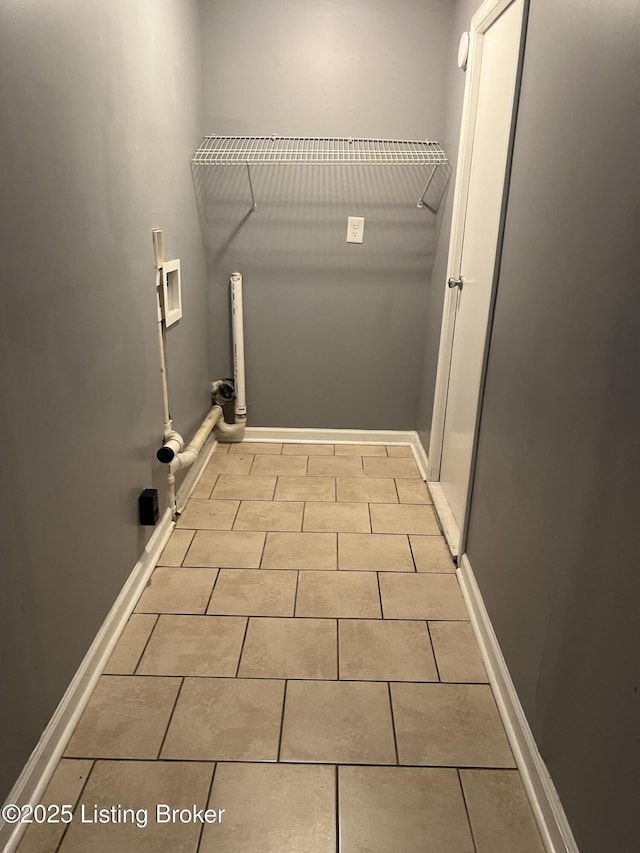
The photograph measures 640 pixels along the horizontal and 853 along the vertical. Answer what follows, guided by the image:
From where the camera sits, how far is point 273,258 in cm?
332

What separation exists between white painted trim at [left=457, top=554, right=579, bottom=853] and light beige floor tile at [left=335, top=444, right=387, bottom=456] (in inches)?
55.6

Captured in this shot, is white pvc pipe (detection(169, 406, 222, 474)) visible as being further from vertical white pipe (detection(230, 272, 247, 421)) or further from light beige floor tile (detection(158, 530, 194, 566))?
light beige floor tile (detection(158, 530, 194, 566))

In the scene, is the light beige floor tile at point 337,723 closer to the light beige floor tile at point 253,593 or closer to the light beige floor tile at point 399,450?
the light beige floor tile at point 253,593

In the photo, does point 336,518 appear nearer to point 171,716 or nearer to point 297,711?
point 297,711

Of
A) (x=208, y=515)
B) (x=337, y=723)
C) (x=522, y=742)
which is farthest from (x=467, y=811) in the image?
(x=208, y=515)

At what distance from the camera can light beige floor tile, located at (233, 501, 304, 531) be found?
2.65m

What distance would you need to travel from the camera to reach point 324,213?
10.7 feet

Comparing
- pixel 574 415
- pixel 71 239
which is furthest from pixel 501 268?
pixel 71 239

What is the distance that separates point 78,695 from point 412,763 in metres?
0.90

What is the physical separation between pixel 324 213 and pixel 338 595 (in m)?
2.05

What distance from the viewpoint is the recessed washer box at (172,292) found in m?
2.44

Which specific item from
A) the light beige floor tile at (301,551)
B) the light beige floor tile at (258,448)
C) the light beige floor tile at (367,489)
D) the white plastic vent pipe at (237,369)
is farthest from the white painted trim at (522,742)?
the white plastic vent pipe at (237,369)

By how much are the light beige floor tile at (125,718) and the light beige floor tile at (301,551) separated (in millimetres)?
698

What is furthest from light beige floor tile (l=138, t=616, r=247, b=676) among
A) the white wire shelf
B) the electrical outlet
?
the white wire shelf
